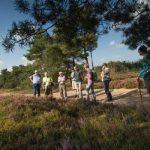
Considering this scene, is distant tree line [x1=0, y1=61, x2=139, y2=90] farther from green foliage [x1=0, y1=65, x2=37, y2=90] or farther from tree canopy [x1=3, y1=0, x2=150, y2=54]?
tree canopy [x1=3, y1=0, x2=150, y2=54]

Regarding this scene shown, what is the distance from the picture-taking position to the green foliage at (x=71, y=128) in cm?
629

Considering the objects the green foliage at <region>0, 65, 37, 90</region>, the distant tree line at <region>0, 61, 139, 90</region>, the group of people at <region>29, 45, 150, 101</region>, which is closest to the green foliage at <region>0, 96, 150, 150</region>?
the group of people at <region>29, 45, 150, 101</region>

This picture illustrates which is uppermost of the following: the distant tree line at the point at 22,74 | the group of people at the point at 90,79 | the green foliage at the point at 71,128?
the distant tree line at the point at 22,74

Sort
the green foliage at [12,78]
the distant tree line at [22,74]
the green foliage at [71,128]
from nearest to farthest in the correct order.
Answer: the green foliage at [71,128], the distant tree line at [22,74], the green foliage at [12,78]

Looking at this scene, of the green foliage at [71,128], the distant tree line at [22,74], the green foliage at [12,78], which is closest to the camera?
the green foliage at [71,128]

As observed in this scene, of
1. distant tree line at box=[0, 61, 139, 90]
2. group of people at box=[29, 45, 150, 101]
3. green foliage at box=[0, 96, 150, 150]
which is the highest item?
distant tree line at box=[0, 61, 139, 90]

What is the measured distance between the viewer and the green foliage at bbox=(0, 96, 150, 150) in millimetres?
6289

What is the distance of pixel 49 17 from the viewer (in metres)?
7.04

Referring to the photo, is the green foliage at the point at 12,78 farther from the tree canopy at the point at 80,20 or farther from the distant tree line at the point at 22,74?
the tree canopy at the point at 80,20

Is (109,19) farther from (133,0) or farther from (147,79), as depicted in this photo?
(147,79)

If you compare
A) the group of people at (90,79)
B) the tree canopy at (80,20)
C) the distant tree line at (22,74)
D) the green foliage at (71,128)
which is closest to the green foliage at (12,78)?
the distant tree line at (22,74)

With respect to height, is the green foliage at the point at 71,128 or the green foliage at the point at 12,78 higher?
the green foliage at the point at 12,78

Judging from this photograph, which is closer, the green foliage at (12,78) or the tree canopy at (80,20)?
the tree canopy at (80,20)

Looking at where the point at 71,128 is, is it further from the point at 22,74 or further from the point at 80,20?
the point at 22,74
